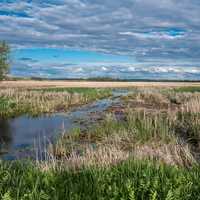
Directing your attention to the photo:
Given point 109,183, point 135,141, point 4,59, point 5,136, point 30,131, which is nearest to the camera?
point 109,183

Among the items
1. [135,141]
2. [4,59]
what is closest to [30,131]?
[135,141]

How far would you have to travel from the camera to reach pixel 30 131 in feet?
70.4

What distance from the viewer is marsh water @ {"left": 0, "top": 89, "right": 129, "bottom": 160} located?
15.4 meters

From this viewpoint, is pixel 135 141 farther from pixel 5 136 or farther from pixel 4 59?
pixel 4 59

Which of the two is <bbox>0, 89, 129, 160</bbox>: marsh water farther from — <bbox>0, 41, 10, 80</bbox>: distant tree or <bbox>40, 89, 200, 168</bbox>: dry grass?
<bbox>0, 41, 10, 80</bbox>: distant tree

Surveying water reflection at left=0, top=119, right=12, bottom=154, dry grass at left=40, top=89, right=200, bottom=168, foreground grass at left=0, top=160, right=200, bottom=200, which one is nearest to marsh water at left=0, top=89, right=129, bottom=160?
water reflection at left=0, top=119, right=12, bottom=154

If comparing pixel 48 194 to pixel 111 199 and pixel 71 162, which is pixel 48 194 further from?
pixel 71 162

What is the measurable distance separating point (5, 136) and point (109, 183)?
14205 millimetres

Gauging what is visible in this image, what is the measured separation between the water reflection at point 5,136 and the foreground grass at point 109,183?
7.95 m

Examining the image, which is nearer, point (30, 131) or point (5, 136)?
point (5, 136)

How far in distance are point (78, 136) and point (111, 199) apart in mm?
11799

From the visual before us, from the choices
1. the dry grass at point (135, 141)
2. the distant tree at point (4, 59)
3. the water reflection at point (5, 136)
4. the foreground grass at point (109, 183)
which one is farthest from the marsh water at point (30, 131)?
the distant tree at point (4, 59)

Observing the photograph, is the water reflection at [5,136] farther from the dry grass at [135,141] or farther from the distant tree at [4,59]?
the distant tree at [4,59]

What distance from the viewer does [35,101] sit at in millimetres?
32875
